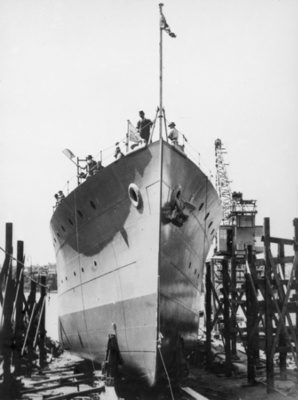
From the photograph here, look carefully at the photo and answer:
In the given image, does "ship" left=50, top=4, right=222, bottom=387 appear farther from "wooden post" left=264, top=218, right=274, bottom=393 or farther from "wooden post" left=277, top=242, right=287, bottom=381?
"wooden post" left=277, top=242, right=287, bottom=381

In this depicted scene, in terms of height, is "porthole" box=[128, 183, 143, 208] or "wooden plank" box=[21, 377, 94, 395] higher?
"porthole" box=[128, 183, 143, 208]

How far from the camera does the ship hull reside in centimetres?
757

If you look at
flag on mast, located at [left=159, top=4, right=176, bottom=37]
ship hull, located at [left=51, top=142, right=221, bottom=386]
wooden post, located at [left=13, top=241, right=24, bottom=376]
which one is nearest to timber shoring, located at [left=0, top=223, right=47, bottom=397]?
wooden post, located at [left=13, top=241, right=24, bottom=376]

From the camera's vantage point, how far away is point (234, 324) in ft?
37.0

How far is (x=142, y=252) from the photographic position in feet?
25.7

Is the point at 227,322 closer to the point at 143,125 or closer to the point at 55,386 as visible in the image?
the point at 55,386

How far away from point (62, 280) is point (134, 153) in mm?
6041

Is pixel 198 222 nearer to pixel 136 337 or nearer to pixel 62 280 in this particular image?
pixel 136 337

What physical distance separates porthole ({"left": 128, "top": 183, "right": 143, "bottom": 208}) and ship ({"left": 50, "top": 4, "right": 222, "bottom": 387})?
0.02 meters

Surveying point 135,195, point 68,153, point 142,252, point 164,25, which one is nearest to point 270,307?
point 142,252

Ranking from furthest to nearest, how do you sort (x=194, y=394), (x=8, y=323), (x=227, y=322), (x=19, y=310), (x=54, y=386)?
(x=227, y=322) < (x=19, y=310) < (x=8, y=323) < (x=54, y=386) < (x=194, y=394)

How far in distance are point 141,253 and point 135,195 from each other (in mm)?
1148

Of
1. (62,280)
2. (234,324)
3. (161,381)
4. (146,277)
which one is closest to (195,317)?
(234,324)

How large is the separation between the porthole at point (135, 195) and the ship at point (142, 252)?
0.02 meters
